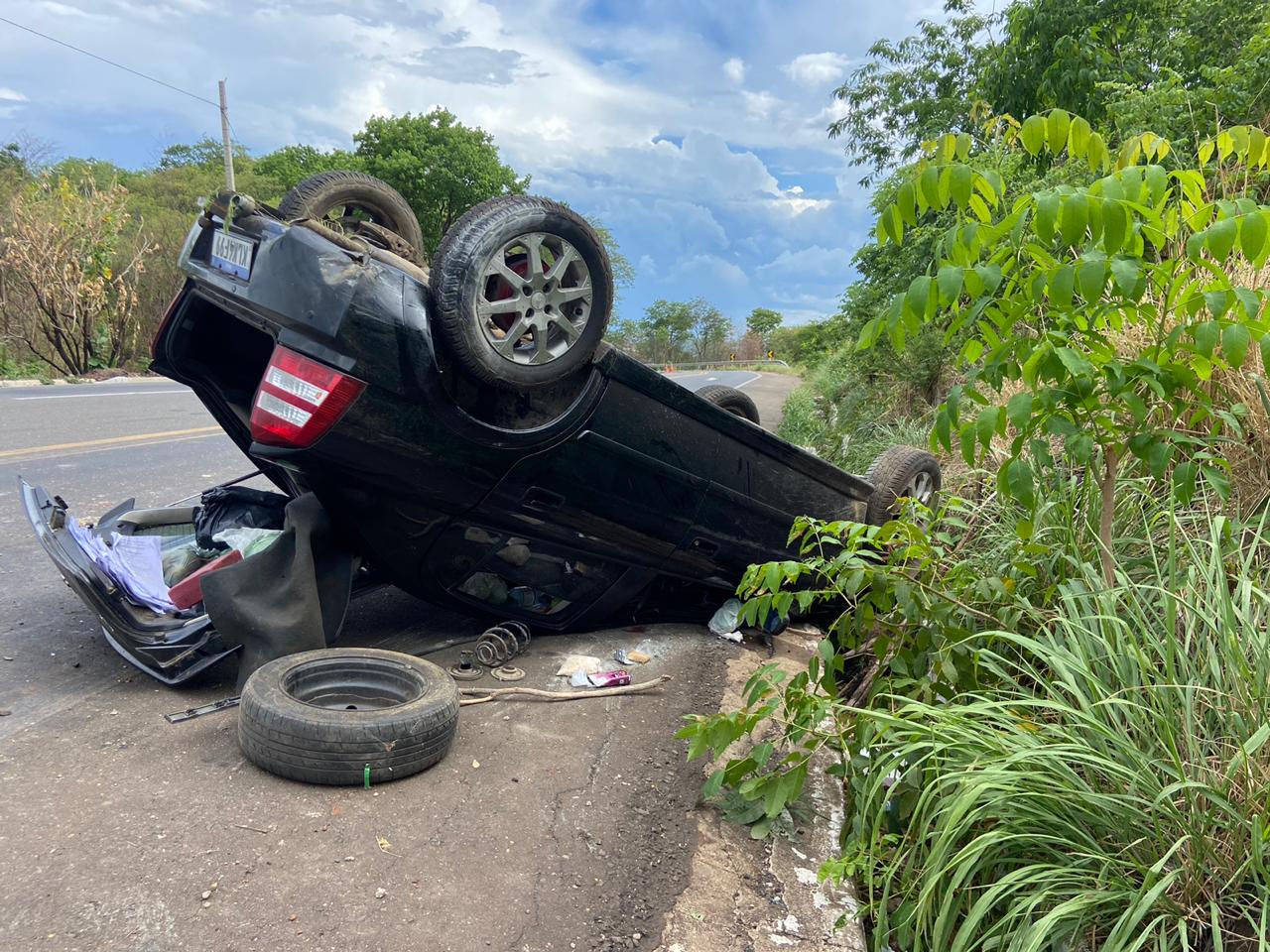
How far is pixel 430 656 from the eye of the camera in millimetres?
3701

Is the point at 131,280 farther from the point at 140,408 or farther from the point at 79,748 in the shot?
the point at 79,748

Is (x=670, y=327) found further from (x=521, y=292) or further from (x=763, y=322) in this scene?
(x=521, y=292)

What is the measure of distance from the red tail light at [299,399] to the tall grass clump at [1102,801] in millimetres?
1896

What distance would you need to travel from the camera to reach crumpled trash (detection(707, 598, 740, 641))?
4.35 metres

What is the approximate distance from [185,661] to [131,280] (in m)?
22.7

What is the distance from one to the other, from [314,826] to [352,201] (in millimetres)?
2576

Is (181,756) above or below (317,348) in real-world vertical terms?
below

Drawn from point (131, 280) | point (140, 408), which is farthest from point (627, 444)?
point (131, 280)

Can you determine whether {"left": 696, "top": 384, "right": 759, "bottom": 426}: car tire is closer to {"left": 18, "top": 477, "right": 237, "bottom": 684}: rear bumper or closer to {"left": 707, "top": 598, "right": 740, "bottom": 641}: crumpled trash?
{"left": 707, "top": 598, "right": 740, "bottom": 641}: crumpled trash

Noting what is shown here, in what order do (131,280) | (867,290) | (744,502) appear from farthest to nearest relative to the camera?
(131,280) < (867,290) < (744,502)

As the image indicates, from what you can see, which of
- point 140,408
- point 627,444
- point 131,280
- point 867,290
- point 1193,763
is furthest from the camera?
point 131,280

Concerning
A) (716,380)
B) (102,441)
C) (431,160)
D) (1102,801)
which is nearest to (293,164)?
(431,160)

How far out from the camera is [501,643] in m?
3.66

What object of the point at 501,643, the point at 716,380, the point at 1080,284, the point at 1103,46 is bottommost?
the point at 501,643
